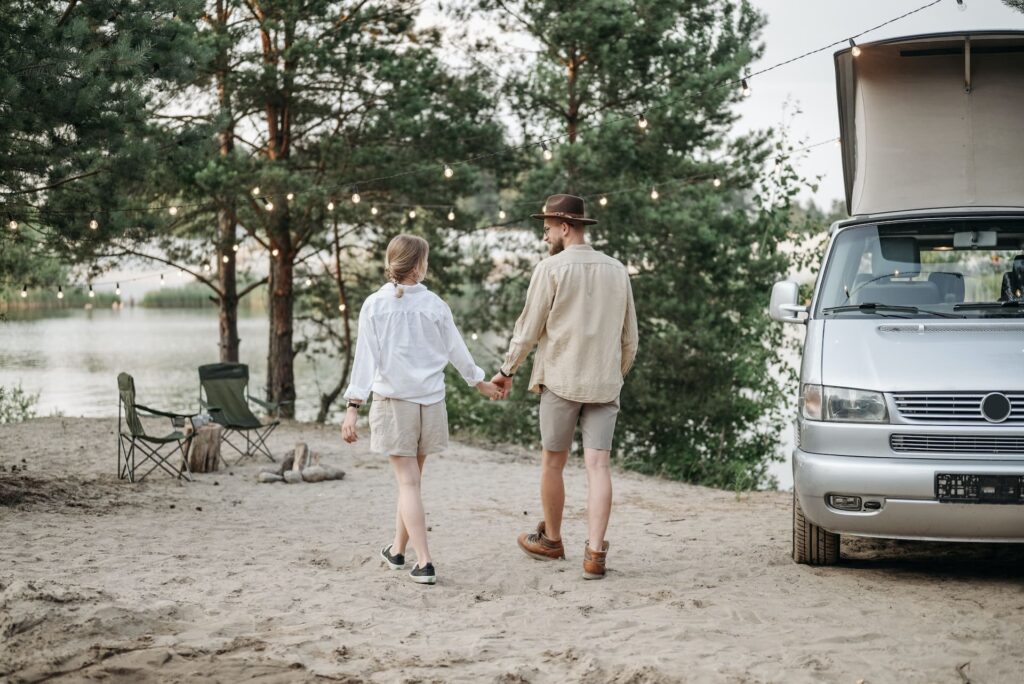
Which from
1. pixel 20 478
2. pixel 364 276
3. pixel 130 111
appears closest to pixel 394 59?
pixel 364 276

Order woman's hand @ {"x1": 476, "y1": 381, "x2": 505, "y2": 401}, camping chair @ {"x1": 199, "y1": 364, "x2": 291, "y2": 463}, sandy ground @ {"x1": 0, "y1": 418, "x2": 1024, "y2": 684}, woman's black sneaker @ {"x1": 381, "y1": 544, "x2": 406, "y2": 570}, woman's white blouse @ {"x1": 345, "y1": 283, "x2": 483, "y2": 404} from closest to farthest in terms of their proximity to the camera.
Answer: sandy ground @ {"x1": 0, "y1": 418, "x2": 1024, "y2": 684} → woman's white blouse @ {"x1": 345, "y1": 283, "x2": 483, "y2": 404} → woman's hand @ {"x1": 476, "y1": 381, "x2": 505, "y2": 401} → woman's black sneaker @ {"x1": 381, "y1": 544, "x2": 406, "y2": 570} → camping chair @ {"x1": 199, "y1": 364, "x2": 291, "y2": 463}

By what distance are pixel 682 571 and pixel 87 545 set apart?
360cm

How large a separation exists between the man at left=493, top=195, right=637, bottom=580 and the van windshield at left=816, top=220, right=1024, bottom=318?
1.20 metres

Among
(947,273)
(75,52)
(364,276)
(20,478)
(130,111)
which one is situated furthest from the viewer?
(364,276)

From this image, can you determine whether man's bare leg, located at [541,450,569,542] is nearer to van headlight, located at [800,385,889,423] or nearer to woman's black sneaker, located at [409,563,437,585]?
woman's black sneaker, located at [409,563,437,585]

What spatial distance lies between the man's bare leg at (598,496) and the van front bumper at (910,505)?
106 centimetres

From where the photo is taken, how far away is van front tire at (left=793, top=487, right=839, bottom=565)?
18.0 feet

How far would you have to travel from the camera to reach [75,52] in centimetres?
706

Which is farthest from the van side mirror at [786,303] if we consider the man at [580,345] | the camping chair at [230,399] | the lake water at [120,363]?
the lake water at [120,363]

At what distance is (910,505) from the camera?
186 inches

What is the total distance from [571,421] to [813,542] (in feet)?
4.92

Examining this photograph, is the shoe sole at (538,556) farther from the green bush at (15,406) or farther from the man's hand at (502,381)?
the green bush at (15,406)

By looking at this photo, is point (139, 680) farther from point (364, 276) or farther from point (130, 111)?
point (364, 276)

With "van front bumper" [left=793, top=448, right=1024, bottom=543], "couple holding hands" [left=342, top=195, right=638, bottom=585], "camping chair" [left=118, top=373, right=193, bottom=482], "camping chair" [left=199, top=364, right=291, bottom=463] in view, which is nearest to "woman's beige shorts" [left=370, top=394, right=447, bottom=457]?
"couple holding hands" [left=342, top=195, right=638, bottom=585]
